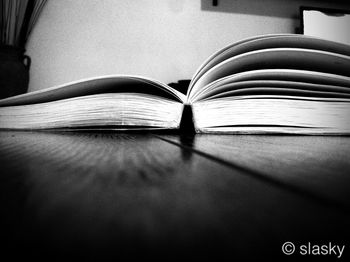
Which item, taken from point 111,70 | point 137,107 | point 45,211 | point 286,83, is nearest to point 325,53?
point 286,83

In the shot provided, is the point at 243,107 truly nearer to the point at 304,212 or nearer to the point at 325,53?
the point at 325,53

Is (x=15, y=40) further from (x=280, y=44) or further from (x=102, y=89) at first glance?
(x=280, y=44)

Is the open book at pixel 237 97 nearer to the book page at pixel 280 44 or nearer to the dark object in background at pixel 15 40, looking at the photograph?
the book page at pixel 280 44

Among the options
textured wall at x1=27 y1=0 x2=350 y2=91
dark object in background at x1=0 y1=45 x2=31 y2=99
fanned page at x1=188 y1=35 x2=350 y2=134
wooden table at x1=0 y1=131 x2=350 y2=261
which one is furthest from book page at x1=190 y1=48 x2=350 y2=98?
textured wall at x1=27 y1=0 x2=350 y2=91

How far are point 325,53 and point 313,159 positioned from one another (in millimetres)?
250

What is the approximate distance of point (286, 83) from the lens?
0.98 ft

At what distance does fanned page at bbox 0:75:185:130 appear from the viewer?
12.7 inches

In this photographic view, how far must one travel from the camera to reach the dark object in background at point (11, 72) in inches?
36.3

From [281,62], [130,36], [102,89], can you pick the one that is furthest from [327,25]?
[102,89]

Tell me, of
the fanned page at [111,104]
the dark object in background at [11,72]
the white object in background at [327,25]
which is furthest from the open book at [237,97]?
the white object in background at [327,25]

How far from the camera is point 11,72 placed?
3.07 feet

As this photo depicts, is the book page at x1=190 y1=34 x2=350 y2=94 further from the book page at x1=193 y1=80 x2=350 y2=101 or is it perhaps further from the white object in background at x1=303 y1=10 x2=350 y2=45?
the white object in background at x1=303 y1=10 x2=350 y2=45

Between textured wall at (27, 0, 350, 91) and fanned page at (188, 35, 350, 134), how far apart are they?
1.08 meters

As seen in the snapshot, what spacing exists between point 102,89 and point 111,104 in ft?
0.13
